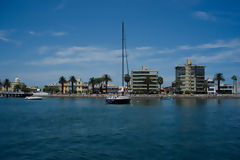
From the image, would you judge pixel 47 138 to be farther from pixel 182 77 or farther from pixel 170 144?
pixel 182 77

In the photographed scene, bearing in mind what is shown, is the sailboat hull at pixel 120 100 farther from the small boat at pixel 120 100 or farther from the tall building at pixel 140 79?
the tall building at pixel 140 79

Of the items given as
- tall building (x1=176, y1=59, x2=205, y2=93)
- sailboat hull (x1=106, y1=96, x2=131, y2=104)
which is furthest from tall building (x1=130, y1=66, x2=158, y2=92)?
sailboat hull (x1=106, y1=96, x2=131, y2=104)

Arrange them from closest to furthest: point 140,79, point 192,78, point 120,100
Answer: point 120,100 < point 140,79 < point 192,78

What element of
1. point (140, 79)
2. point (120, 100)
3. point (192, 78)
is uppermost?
point (192, 78)

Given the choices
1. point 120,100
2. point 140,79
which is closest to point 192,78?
point 140,79

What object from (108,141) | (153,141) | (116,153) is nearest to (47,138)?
(108,141)

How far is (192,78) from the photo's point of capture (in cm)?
19475

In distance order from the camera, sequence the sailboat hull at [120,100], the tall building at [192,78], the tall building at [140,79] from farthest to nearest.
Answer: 1. the tall building at [192,78]
2. the tall building at [140,79]
3. the sailboat hull at [120,100]

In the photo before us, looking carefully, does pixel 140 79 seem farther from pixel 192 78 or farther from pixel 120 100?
pixel 120 100

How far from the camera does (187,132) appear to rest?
96.5 ft

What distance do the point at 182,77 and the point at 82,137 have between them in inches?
7072

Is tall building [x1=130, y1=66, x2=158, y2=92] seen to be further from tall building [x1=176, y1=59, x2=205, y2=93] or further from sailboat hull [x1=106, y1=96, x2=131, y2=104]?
sailboat hull [x1=106, y1=96, x2=131, y2=104]

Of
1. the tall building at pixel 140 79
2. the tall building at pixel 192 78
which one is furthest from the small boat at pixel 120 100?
the tall building at pixel 192 78

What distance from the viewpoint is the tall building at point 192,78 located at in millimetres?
193625
